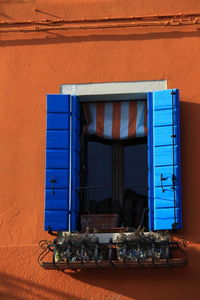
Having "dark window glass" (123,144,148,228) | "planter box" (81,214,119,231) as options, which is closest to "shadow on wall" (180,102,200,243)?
"dark window glass" (123,144,148,228)

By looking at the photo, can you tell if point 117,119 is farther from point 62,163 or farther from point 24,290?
point 24,290

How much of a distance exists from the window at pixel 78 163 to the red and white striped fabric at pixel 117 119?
0.33 metres

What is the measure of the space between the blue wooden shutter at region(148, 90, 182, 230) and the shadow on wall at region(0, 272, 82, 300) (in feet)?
3.93

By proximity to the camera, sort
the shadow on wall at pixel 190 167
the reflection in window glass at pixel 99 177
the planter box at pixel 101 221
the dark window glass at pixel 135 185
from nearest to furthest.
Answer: the shadow on wall at pixel 190 167
the planter box at pixel 101 221
the dark window glass at pixel 135 185
the reflection in window glass at pixel 99 177

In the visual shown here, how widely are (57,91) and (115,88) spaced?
2.14 feet

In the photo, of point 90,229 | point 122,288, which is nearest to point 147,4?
point 90,229

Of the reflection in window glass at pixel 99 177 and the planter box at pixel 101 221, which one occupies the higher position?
the reflection in window glass at pixel 99 177

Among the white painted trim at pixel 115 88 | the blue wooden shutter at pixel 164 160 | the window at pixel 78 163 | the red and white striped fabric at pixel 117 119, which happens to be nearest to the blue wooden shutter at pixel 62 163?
the window at pixel 78 163

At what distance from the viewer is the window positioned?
8.64 m

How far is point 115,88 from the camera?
918 centimetres

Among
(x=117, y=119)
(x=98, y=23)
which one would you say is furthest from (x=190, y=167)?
(x=98, y=23)

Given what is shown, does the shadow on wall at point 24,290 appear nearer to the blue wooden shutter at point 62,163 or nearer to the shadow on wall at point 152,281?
the shadow on wall at point 152,281

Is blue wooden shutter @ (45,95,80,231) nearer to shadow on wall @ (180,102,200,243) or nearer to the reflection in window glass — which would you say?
the reflection in window glass

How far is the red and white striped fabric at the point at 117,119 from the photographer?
9.34 m
